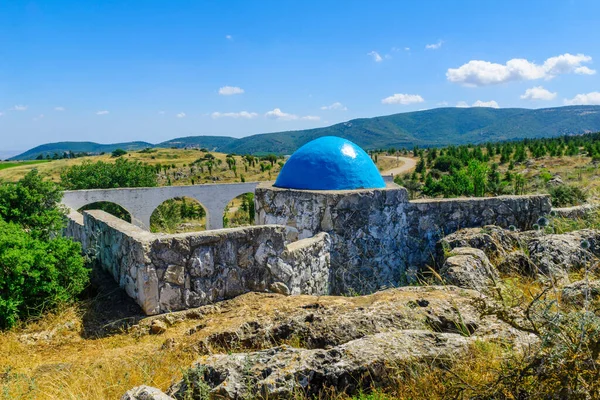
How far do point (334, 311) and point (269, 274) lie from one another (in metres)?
1.83

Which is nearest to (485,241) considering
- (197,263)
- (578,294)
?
(578,294)

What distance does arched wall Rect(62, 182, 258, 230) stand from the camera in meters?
16.5

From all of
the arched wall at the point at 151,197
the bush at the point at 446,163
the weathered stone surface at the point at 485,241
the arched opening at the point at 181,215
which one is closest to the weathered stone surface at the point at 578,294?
the weathered stone surface at the point at 485,241

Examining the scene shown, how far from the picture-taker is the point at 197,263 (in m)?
4.52

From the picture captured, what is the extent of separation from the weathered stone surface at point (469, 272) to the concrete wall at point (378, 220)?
2.42 m

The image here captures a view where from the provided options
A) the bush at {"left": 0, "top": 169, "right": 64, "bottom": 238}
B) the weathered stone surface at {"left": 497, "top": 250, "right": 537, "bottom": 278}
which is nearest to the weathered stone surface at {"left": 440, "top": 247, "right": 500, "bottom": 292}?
the weathered stone surface at {"left": 497, "top": 250, "right": 537, "bottom": 278}

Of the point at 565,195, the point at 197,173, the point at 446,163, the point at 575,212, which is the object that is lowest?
the point at 565,195

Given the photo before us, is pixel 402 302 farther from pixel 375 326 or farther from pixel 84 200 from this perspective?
pixel 84 200

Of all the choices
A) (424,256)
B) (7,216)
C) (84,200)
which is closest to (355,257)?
(424,256)

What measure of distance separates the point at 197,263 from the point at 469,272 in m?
2.84

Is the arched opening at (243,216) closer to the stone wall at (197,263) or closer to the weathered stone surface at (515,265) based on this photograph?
the stone wall at (197,263)

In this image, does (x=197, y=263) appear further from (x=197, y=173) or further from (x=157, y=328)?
(x=197, y=173)

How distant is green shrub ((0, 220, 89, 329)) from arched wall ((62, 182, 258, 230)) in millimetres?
11878

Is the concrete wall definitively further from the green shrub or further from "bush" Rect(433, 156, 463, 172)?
"bush" Rect(433, 156, 463, 172)
